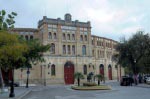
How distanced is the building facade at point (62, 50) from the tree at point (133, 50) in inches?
709

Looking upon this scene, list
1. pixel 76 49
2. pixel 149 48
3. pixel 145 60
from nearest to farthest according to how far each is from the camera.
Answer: pixel 145 60
pixel 149 48
pixel 76 49

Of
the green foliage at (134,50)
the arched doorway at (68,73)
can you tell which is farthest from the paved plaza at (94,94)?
the arched doorway at (68,73)

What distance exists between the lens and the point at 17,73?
8269 centimetres

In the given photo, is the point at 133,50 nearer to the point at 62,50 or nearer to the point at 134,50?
the point at 134,50

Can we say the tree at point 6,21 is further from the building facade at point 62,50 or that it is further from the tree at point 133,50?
the building facade at point 62,50

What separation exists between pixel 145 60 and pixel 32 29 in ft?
105

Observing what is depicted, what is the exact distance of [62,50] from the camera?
283ft

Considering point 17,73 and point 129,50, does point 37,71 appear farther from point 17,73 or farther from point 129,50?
point 129,50

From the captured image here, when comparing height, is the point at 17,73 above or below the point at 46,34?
below

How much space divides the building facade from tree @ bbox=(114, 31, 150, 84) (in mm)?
18009

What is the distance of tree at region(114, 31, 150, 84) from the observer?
67312mm

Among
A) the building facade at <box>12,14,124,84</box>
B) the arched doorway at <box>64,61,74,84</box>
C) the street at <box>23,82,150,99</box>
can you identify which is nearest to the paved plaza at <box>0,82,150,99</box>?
the street at <box>23,82,150,99</box>

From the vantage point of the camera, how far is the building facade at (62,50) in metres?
83.1

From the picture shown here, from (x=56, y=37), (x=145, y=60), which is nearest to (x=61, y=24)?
(x=56, y=37)
